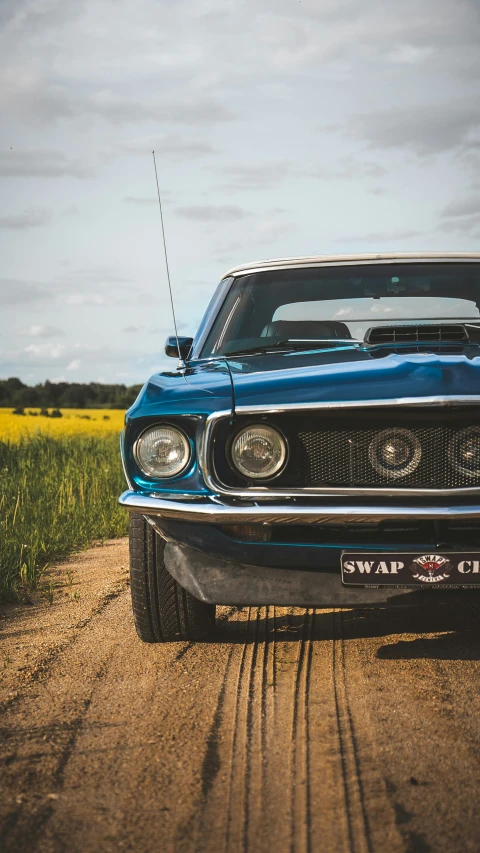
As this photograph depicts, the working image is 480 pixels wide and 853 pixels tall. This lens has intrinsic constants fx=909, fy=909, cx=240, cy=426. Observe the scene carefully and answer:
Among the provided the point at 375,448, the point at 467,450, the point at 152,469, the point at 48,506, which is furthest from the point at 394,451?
the point at 48,506

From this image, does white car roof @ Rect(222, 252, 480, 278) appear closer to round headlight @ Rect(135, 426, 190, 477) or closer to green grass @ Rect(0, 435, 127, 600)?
round headlight @ Rect(135, 426, 190, 477)

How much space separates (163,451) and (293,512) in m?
0.49

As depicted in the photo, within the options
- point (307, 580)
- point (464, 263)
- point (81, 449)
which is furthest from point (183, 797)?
point (81, 449)

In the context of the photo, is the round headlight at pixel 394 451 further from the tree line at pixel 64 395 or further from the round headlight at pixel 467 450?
the tree line at pixel 64 395

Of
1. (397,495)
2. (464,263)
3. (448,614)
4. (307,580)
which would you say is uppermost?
(464,263)

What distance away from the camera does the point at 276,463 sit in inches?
115

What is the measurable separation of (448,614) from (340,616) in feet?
1.55

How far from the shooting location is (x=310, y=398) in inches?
112

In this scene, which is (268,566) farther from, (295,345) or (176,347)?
(176,347)

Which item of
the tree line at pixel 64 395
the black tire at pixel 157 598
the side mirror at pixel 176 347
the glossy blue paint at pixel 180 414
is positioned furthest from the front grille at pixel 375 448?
the tree line at pixel 64 395

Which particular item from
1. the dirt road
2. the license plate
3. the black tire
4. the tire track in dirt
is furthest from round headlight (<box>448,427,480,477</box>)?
the black tire

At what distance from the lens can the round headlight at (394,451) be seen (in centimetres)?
288

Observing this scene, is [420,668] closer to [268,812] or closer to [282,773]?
[282,773]

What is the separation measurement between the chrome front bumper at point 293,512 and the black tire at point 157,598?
387 mm
